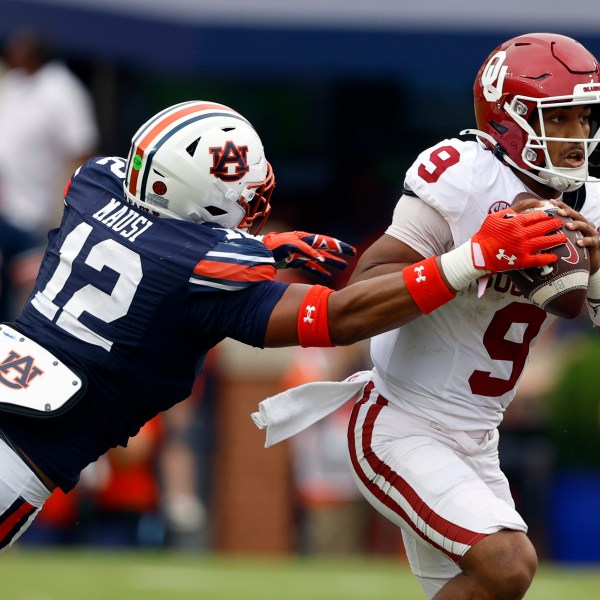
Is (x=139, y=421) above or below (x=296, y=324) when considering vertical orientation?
below

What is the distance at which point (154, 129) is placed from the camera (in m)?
4.36

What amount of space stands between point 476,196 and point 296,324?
693 millimetres

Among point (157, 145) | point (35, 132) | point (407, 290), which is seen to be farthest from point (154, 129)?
point (35, 132)

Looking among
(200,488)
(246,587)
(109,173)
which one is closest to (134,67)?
(200,488)

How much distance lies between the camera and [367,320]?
4.05 meters

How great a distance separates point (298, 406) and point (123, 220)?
2.67ft

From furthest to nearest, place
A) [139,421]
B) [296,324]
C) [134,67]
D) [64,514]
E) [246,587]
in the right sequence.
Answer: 1. [134,67]
2. [64,514]
3. [246,587]
4. [139,421]
5. [296,324]

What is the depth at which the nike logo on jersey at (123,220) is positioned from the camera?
426 centimetres

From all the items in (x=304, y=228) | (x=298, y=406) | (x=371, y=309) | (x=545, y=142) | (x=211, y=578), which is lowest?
(x=211, y=578)

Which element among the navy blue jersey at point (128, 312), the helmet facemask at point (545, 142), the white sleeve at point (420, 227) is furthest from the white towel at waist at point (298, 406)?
the helmet facemask at point (545, 142)

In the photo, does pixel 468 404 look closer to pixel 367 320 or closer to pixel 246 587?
pixel 367 320

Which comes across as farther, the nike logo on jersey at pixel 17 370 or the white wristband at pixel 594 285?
the white wristband at pixel 594 285

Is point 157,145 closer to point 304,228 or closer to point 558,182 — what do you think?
point 558,182

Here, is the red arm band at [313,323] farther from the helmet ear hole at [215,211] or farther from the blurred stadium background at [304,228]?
the blurred stadium background at [304,228]
